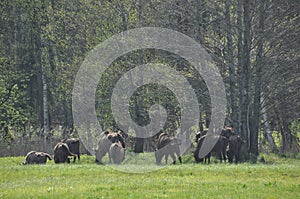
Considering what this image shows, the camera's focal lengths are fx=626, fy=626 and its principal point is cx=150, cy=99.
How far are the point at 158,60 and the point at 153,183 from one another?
1956 centimetres

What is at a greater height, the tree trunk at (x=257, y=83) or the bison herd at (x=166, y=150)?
the tree trunk at (x=257, y=83)

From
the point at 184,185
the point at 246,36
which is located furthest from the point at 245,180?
the point at 246,36

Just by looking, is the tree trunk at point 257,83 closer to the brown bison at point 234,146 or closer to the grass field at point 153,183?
the brown bison at point 234,146

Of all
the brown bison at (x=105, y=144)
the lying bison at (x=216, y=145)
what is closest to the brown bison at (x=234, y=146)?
the lying bison at (x=216, y=145)

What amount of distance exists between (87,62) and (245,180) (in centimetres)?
2489

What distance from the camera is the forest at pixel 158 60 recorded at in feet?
109

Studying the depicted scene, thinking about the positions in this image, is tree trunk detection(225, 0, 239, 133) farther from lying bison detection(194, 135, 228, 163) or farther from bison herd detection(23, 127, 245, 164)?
lying bison detection(194, 135, 228, 163)

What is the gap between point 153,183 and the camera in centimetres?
1908

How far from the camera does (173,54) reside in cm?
3575

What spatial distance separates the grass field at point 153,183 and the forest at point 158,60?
997cm

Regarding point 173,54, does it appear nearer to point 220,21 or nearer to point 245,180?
point 220,21

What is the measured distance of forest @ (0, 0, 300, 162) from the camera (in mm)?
33094

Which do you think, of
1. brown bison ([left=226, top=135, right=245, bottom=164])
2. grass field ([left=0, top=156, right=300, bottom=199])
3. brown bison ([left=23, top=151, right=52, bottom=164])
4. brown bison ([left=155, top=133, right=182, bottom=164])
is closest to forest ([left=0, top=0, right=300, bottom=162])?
brown bison ([left=226, top=135, right=245, bottom=164])

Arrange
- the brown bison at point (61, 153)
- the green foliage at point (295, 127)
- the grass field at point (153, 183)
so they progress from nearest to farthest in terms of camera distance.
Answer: the grass field at point (153, 183)
the brown bison at point (61, 153)
the green foliage at point (295, 127)
